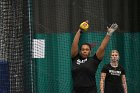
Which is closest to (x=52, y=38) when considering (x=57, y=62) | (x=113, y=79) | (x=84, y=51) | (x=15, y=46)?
(x=57, y=62)

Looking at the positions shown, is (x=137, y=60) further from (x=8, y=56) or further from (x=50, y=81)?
(x=8, y=56)

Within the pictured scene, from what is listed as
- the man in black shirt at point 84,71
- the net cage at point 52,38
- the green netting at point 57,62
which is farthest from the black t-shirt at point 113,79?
the green netting at point 57,62

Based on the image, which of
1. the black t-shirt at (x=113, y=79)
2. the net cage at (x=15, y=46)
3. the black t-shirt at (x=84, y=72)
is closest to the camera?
the black t-shirt at (x=84, y=72)

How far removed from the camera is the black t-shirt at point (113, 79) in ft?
21.8

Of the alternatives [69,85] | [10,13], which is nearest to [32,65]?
[10,13]

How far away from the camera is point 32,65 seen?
23.6 feet

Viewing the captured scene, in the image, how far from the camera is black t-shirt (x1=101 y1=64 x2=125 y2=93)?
6641 millimetres

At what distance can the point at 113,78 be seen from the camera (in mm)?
6660

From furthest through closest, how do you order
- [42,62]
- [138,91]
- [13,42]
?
1. [138,91]
2. [42,62]
3. [13,42]

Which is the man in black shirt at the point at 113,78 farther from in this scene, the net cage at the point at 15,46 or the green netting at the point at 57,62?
the green netting at the point at 57,62

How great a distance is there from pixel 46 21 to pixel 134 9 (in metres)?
2.18

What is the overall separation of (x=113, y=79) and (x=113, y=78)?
0.06 ft

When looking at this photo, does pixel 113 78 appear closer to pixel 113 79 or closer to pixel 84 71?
pixel 113 79

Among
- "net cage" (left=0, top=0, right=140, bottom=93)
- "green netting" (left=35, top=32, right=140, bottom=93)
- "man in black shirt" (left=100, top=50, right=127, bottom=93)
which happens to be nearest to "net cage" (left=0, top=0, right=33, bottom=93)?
"net cage" (left=0, top=0, right=140, bottom=93)
